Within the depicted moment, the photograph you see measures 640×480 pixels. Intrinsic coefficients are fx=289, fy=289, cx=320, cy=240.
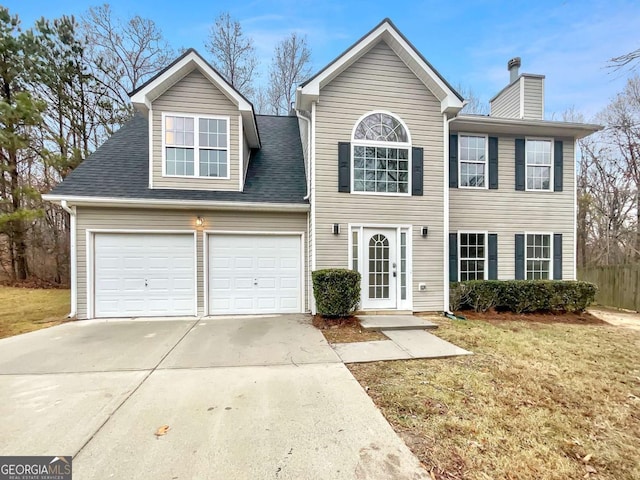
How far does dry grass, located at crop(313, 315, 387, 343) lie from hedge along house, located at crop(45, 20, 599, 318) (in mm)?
1059

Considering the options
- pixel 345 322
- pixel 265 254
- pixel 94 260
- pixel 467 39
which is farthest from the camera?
pixel 467 39

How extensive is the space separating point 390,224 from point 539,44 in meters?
4.28

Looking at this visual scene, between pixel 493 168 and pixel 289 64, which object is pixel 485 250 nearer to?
pixel 493 168

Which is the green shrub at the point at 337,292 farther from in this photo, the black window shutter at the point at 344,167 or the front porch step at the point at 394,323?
the black window shutter at the point at 344,167

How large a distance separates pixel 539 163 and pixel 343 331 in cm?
789

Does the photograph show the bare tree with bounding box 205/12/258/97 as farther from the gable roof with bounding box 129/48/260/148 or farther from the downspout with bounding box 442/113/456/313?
the downspout with bounding box 442/113/456/313

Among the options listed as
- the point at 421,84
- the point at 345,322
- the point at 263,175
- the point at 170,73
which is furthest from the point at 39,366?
the point at 421,84

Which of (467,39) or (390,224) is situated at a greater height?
(467,39)

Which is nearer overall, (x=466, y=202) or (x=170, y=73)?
(x=170, y=73)

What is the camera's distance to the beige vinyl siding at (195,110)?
715 cm

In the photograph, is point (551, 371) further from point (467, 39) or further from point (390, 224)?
point (467, 39)

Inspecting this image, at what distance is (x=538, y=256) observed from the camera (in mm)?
8586

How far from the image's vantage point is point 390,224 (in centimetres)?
723

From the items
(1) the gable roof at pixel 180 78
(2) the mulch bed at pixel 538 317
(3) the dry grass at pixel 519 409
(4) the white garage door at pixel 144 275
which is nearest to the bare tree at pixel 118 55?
(1) the gable roof at pixel 180 78
